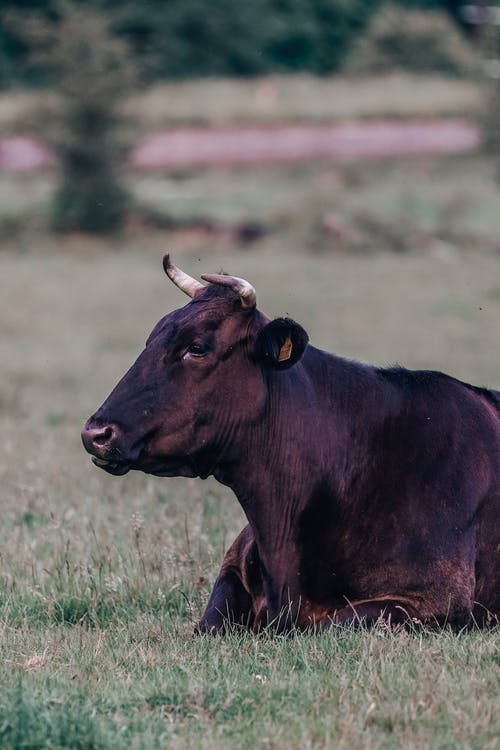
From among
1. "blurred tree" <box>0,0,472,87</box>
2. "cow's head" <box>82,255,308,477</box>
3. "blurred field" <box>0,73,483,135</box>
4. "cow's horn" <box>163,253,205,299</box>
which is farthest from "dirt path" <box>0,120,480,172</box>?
"cow's head" <box>82,255,308,477</box>

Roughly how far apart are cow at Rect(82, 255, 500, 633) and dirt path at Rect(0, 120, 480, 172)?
3618cm

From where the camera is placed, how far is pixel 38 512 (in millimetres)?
8180

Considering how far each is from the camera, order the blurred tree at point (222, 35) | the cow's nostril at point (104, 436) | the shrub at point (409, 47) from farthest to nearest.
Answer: the shrub at point (409, 47) < the blurred tree at point (222, 35) < the cow's nostril at point (104, 436)

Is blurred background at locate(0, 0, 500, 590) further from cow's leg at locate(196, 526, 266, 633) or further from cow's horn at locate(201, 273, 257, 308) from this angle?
cow's horn at locate(201, 273, 257, 308)

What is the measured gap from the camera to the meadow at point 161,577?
174 inches

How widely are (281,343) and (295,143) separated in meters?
39.3

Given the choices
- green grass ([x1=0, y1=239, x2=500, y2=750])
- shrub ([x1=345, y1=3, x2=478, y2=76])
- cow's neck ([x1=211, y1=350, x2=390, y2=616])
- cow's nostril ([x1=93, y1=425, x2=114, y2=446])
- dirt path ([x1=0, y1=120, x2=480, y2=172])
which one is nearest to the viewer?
green grass ([x1=0, y1=239, x2=500, y2=750])

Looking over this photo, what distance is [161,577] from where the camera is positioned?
21.4 ft

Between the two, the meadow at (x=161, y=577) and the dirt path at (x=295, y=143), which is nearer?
the meadow at (x=161, y=577)

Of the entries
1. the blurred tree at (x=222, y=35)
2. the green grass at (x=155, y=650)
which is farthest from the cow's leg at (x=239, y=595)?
the blurred tree at (x=222, y=35)

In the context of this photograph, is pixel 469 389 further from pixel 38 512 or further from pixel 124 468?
pixel 38 512

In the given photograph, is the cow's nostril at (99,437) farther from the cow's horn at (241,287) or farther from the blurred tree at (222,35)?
the blurred tree at (222,35)

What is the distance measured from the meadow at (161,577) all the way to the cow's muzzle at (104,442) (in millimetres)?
675

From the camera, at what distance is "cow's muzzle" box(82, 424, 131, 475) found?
202 inches
